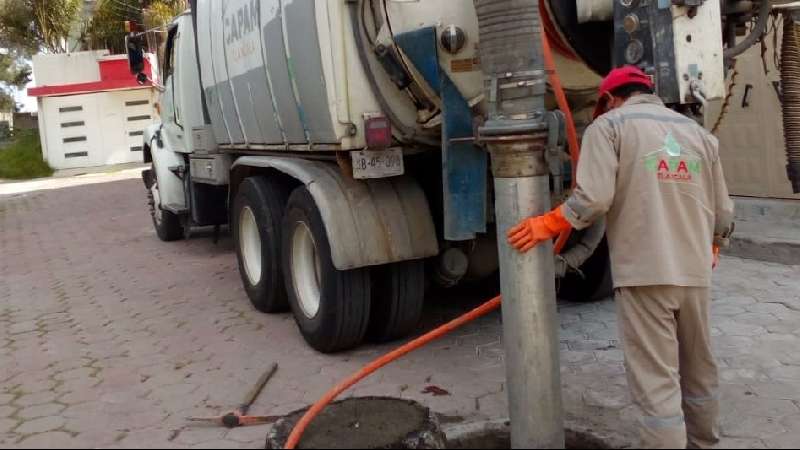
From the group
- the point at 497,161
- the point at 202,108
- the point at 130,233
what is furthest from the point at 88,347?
the point at 130,233

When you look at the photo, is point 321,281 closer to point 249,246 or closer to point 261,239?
point 261,239

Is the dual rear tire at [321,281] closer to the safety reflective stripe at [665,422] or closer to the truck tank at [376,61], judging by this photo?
the truck tank at [376,61]

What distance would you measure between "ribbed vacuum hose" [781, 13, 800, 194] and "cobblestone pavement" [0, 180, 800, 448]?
4.12 feet

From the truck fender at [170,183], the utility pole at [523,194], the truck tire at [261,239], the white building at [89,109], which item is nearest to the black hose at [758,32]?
the utility pole at [523,194]

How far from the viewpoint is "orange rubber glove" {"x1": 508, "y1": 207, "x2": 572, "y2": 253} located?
130 inches

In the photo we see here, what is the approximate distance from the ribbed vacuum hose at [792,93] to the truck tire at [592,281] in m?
2.15

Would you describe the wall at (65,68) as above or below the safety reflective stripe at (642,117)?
above

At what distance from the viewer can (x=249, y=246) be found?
6.98m

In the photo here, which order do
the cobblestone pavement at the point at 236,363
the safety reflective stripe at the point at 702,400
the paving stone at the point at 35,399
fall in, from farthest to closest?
the paving stone at the point at 35,399
the cobblestone pavement at the point at 236,363
the safety reflective stripe at the point at 702,400

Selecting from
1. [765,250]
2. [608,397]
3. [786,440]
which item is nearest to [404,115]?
[608,397]

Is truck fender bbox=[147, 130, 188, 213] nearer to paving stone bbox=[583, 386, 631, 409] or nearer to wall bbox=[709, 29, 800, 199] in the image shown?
wall bbox=[709, 29, 800, 199]

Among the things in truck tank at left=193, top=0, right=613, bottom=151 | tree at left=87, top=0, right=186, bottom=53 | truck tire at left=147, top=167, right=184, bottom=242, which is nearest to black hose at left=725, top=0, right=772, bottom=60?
truck tank at left=193, top=0, right=613, bottom=151

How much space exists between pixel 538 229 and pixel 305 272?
282 cm

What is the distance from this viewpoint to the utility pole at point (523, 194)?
3336 mm
